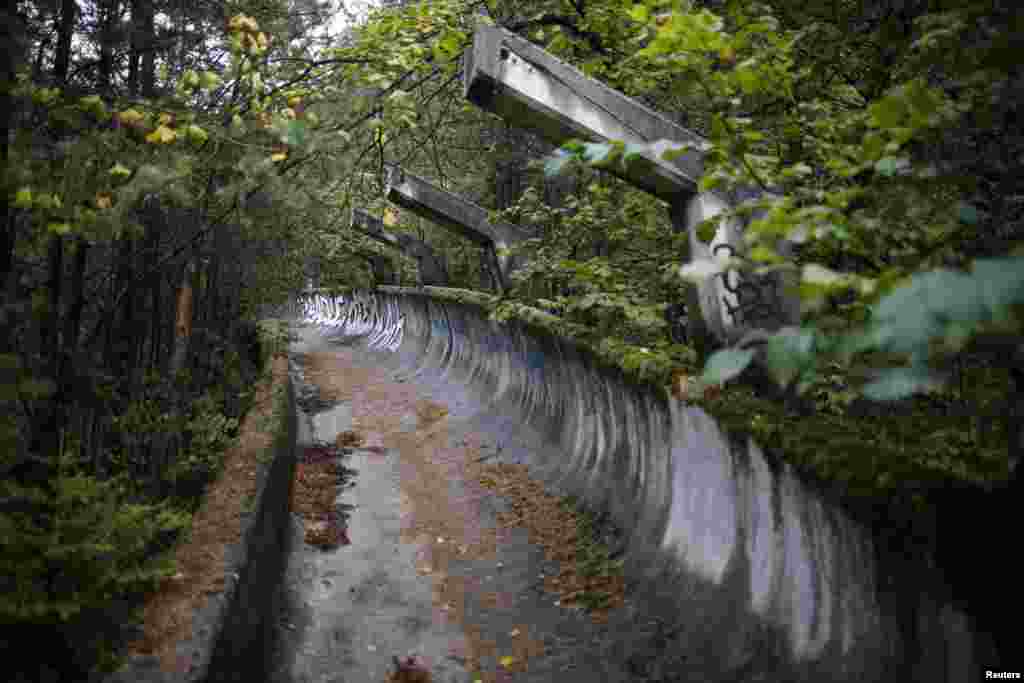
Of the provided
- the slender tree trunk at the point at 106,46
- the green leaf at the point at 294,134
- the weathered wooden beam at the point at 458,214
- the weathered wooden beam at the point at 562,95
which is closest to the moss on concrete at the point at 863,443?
the weathered wooden beam at the point at 562,95

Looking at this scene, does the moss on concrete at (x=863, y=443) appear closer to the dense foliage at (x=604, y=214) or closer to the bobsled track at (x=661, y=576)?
the dense foliage at (x=604, y=214)

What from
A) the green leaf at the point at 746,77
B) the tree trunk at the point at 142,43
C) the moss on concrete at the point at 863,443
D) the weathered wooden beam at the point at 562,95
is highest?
the tree trunk at the point at 142,43

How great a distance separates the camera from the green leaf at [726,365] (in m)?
2.07

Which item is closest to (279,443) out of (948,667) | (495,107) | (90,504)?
(90,504)

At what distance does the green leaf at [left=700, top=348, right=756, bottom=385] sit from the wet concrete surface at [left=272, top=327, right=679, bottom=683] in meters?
3.00

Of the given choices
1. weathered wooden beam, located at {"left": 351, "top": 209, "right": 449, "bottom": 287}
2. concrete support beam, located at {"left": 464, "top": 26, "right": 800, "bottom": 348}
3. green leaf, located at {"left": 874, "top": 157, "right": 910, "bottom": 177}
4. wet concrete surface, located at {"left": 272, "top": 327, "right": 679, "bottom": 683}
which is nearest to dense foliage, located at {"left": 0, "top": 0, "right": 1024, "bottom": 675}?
green leaf, located at {"left": 874, "top": 157, "right": 910, "bottom": 177}

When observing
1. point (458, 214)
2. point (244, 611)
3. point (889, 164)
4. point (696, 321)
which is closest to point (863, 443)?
point (889, 164)

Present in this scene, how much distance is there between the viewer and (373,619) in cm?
571

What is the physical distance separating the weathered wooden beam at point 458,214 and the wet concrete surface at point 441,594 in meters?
3.25

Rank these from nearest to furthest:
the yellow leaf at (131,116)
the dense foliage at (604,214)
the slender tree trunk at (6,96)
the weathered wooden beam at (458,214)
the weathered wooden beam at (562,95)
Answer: the dense foliage at (604,214), the slender tree trunk at (6,96), the yellow leaf at (131,116), the weathered wooden beam at (562,95), the weathered wooden beam at (458,214)

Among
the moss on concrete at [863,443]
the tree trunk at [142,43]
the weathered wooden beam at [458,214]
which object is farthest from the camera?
the weathered wooden beam at [458,214]

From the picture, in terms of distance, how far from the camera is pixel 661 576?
5.09 m

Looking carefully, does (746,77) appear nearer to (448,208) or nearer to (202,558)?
(202,558)

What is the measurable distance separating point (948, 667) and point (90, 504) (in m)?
4.18
